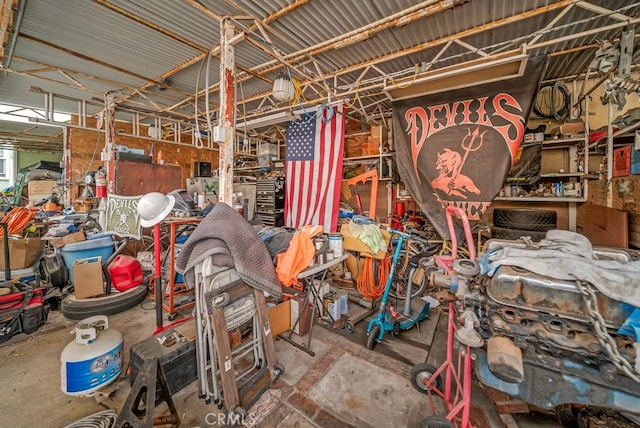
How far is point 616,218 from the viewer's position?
2730 millimetres

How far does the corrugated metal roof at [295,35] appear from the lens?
2.57 meters

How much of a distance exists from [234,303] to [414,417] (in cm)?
Answer: 167

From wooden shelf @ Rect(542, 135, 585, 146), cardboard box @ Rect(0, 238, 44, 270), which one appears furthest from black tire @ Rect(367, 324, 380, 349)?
cardboard box @ Rect(0, 238, 44, 270)

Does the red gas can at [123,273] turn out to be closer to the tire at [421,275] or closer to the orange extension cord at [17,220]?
the orange extension cord at [17,220]

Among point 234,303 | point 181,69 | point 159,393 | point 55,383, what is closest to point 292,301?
point 234,303

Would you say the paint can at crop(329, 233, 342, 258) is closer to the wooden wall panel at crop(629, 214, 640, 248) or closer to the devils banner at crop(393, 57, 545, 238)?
the devils banner at crop(393, 57, 545, 238)

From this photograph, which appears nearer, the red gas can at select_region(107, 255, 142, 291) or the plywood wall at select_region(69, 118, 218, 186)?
the red gas can at select_region(107, 255, 142, 291)

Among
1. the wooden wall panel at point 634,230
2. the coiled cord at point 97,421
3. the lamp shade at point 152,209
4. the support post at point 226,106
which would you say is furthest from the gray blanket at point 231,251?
the wooden wall panel at point 634,230

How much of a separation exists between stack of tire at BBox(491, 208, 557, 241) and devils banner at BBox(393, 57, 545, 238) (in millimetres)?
1088

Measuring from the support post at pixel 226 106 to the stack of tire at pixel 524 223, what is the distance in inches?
168

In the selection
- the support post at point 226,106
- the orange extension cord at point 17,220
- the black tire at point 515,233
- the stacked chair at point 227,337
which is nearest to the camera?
the stacked chair at point 227,337

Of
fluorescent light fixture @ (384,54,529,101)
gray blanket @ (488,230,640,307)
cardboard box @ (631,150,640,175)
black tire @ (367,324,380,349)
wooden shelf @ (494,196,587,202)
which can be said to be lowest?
black tire @ (367,324,380,349)

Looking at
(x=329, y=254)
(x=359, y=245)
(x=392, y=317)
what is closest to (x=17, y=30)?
(x=329, y=254)

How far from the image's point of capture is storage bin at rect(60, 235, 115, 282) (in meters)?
3.39
